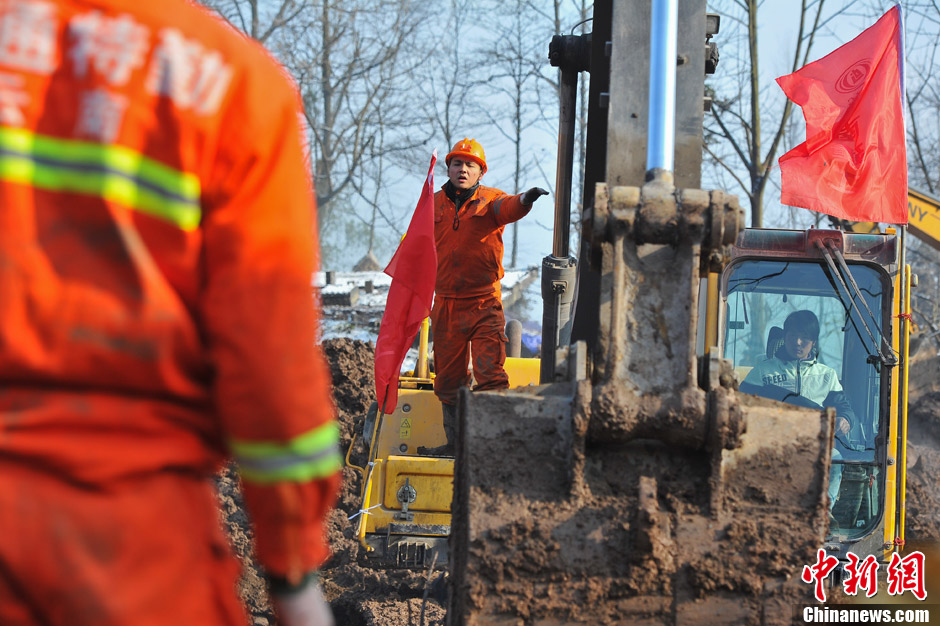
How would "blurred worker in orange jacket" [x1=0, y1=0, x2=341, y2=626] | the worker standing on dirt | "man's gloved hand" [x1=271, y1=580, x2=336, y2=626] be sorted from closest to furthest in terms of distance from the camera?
"blurred worker in orange jacket" [x1=0, y1=0, x2=341, y2=626]
"man's gloved hand" [x1=271, y1=580, x2=336, y2=626]
the worker standing on dirt

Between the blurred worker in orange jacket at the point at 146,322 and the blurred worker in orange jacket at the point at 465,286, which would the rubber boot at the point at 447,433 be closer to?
the blurred worker in orange jacket at the point at 465,286

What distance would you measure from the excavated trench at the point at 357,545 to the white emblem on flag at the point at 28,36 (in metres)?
1.68

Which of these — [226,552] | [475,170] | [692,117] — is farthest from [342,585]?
[226,552]

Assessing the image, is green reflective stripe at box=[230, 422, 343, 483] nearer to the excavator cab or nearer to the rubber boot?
the excavator cab

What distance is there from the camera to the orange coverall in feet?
18.7

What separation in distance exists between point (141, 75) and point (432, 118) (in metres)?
23.0

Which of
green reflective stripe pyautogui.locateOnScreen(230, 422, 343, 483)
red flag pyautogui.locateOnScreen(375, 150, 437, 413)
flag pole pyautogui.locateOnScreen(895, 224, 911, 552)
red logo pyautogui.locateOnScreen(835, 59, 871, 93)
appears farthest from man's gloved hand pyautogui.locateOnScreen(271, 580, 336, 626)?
red logo pyautogui.locateOnScreen(835, 59, 871, 93)

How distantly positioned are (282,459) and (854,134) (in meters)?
6.03

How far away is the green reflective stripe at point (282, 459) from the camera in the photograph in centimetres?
141

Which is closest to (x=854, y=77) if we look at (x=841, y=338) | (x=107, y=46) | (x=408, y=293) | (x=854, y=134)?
(x=854, y=134)

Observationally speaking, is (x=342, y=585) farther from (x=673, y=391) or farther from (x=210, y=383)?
(x=210, y=383)

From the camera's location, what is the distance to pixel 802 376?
5.19 m

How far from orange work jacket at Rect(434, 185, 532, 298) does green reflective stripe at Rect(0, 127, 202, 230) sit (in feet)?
14.4

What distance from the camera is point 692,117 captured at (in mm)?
3033
